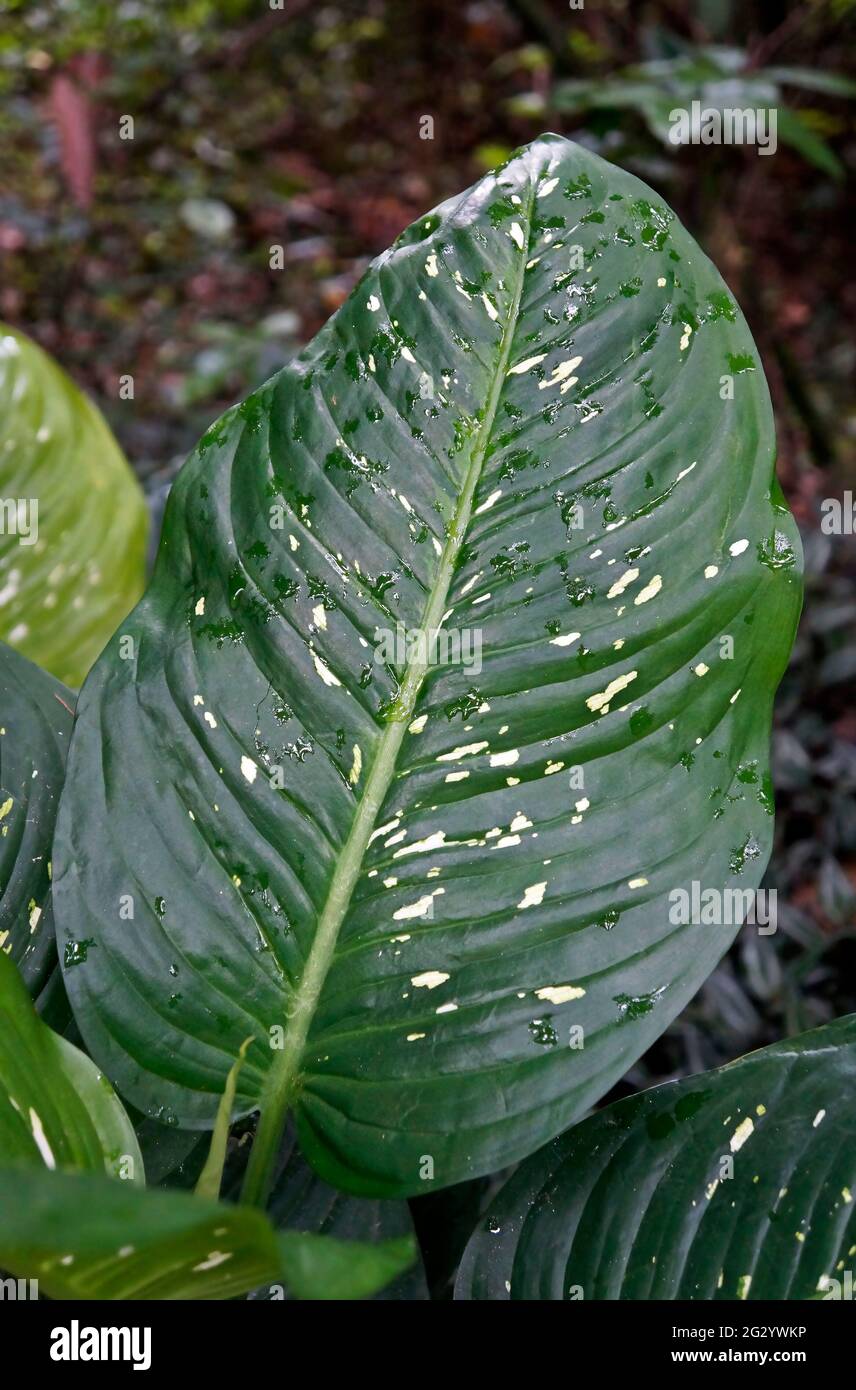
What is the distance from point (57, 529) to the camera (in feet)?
3.33

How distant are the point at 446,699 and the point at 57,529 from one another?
55cm

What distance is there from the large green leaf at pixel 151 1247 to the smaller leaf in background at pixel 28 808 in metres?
0.23

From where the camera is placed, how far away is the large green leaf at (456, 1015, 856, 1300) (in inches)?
22.1

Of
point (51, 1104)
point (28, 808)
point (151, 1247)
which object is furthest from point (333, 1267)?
point (28, 808)

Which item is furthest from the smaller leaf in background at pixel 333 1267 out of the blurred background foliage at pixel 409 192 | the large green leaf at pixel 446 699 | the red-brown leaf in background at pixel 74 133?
the red-brown leaf in background at pixel 74 133

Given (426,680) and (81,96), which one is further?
(81,96)

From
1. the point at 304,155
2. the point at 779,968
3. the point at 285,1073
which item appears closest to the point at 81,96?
the point at 304,155

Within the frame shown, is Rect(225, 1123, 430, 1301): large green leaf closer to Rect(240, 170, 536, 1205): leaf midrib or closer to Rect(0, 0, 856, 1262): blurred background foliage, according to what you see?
Result: Rect(240, 170, 536, 1205): leaf midrib

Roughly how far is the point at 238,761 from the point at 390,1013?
0.16 m

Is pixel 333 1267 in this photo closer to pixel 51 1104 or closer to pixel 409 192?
pixel 51 1104

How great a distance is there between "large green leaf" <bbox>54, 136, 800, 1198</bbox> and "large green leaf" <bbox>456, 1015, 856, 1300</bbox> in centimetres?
8

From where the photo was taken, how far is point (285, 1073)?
2.01 feet

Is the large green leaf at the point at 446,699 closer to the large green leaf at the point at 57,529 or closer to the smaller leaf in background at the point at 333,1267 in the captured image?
the smaller leaf in background at the point at 333,1267
